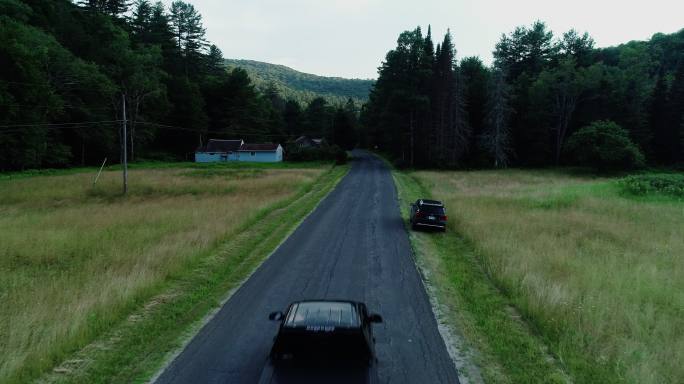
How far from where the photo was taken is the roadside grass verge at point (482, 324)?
7137 millimetres

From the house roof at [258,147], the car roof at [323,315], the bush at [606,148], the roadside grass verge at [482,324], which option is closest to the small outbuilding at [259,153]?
the house roof at [258,147]

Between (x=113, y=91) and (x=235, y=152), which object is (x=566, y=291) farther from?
(x=235, y=152)

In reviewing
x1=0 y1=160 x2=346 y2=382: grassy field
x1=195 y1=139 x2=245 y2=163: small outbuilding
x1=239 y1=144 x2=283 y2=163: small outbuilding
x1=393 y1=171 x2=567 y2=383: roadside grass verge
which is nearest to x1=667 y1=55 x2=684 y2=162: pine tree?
x1=0 y1=160 x2=346 y2=382: grassy field

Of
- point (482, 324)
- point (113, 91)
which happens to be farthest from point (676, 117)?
point (113, 91)

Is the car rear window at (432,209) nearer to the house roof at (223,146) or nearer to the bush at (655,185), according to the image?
the bush at (655,185)

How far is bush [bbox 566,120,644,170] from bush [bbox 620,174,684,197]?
76.5ft

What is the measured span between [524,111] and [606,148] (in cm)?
1724

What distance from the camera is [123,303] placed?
9.60 meters

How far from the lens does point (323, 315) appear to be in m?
6.17

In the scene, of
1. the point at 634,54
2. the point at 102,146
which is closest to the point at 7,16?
the point at 102,146

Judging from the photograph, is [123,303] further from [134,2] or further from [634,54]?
[134,2]

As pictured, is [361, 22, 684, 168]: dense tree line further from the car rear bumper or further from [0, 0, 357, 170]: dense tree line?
the car rear bumper

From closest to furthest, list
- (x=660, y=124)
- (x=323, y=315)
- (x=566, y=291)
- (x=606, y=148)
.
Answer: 1. (x=323, y=315)
2. (x=566, y=291)
3. (x=606, y=148)
4. (x=660, y=124)

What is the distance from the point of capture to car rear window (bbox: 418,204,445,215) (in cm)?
1963
